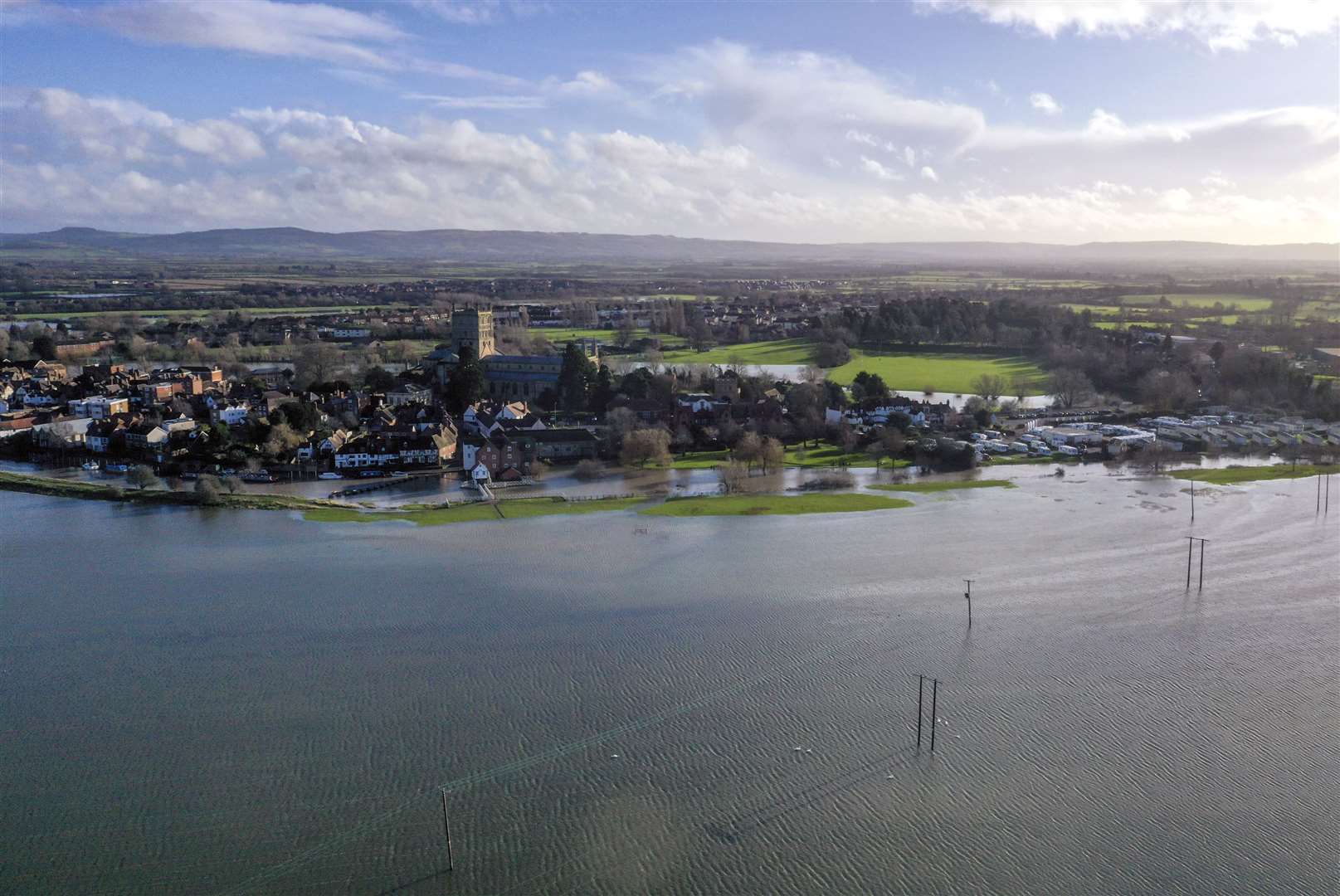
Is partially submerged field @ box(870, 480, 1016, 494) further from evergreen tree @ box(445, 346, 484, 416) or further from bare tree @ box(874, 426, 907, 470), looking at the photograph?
evergreen tree @ box(445, 346, 484, 416)

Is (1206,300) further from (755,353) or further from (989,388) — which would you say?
(989,388)

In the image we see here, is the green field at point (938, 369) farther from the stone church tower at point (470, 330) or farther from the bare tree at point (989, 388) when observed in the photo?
the stone church tower at point (470, 330)

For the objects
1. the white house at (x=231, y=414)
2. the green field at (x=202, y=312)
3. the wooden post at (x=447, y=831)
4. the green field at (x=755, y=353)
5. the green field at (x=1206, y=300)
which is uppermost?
the green field at (x=1206, y=300)

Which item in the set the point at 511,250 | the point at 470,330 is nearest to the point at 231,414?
the point at 470,330

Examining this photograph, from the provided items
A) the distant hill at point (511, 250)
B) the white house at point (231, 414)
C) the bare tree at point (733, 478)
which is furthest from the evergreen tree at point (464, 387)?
the distant hill at point (511, 250)

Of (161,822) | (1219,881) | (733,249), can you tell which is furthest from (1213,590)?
(733,249)

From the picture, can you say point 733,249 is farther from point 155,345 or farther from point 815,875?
point 815,875
